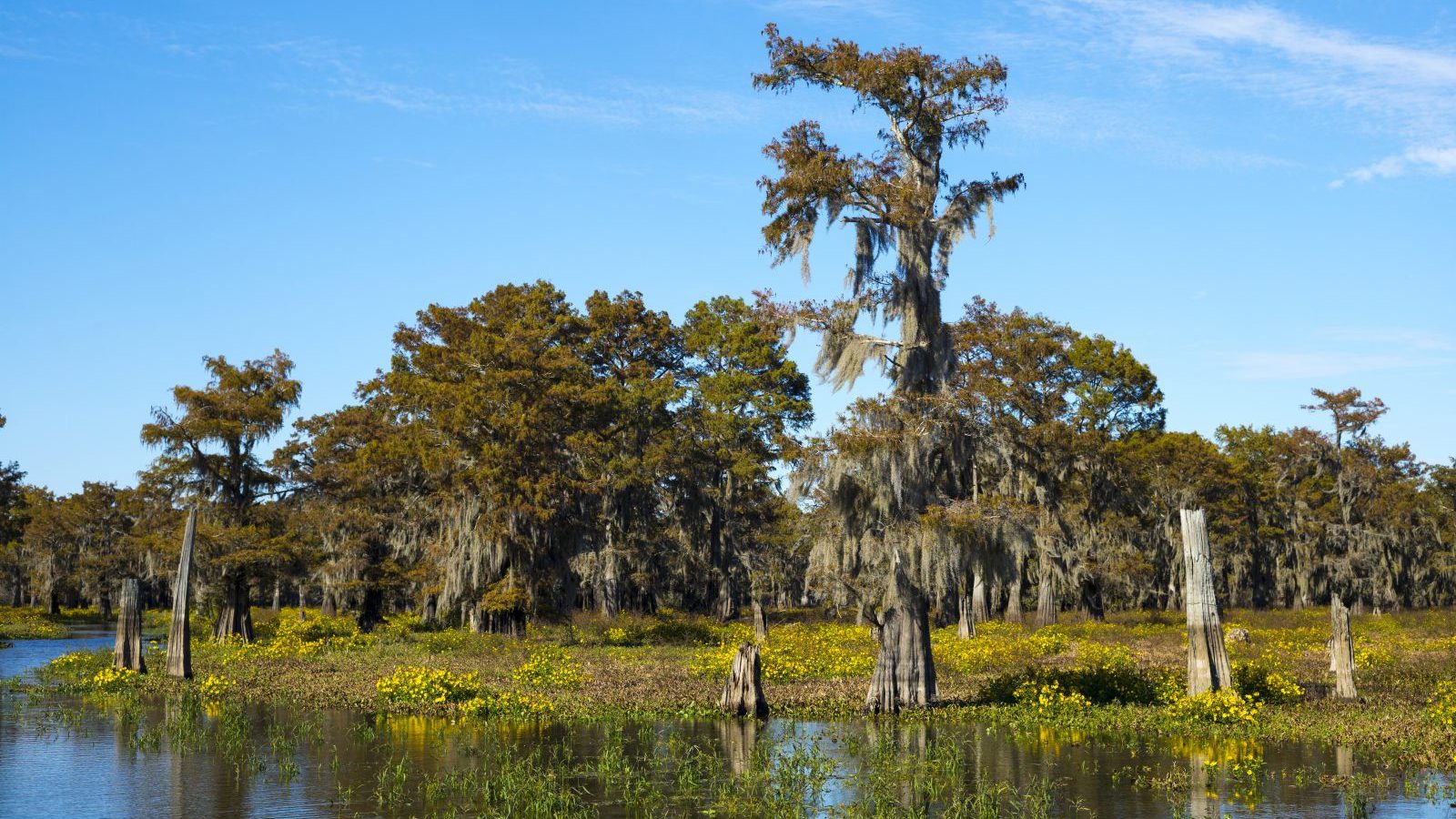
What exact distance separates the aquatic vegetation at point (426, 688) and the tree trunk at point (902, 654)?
780 cm

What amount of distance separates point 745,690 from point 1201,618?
313 inches

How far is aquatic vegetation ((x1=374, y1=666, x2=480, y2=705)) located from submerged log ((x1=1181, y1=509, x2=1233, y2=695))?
13257mm

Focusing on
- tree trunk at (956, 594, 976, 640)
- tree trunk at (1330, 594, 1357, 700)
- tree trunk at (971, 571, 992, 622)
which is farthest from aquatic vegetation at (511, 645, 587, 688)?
tree trunk at (971, 571, 992, 622)

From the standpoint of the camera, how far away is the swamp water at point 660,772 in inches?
535

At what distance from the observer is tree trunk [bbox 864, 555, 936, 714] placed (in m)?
21.2

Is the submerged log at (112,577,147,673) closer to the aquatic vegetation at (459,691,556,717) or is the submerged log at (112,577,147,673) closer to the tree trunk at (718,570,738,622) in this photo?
the aquatic vegetation at (459,691,556,717)

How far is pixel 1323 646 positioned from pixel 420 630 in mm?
31216

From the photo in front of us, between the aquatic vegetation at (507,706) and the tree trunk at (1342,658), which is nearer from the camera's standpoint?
the aquatic vegetation at (507,706)

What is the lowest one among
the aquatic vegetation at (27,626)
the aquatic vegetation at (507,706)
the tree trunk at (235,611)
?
the aquatic vegetation at (27,626)

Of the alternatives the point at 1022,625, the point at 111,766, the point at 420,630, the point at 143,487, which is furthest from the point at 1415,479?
the point at 111,766

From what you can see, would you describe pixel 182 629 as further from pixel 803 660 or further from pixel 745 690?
pixel 745 690

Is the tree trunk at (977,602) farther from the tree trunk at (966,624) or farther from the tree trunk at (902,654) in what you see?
the tree trunk at (902,654)

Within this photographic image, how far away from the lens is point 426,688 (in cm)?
2286

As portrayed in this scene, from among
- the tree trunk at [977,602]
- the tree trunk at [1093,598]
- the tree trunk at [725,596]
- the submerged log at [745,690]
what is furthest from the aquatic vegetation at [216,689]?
the tree trunk at [1093,598]
